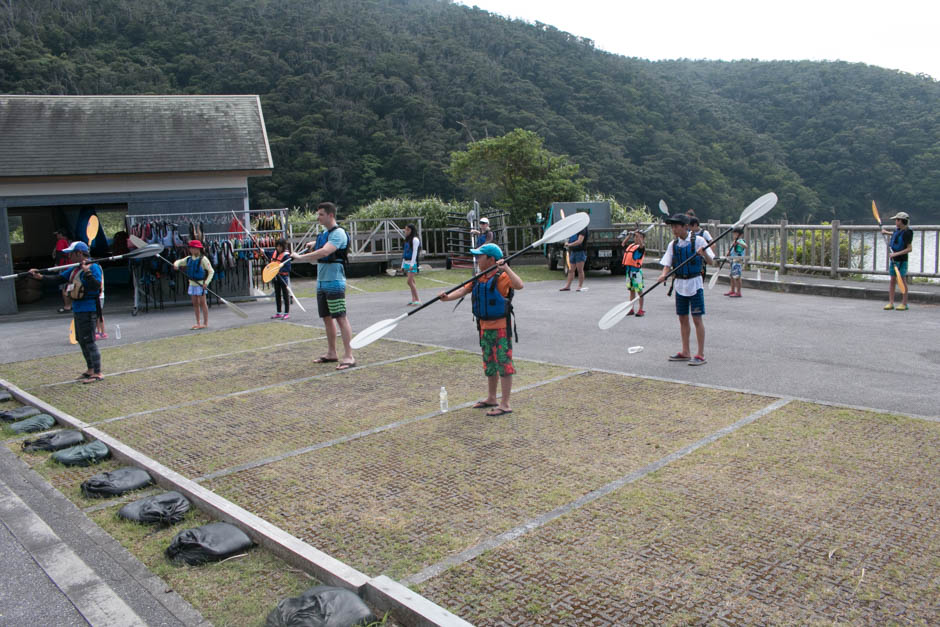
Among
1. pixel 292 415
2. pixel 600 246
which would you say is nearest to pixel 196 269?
pixel 292 415

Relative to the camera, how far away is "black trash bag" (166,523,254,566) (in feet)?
14.2

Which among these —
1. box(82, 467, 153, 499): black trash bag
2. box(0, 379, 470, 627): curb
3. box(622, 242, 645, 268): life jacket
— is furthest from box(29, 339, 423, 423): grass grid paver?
box(622, 242, 645, 268): life jacket

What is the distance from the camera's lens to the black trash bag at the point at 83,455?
6.28 meters

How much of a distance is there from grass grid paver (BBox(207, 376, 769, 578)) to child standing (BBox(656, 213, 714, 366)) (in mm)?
1627

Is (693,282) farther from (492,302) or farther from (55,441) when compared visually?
(55,441)

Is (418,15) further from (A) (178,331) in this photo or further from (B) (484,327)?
(B) (484,327)

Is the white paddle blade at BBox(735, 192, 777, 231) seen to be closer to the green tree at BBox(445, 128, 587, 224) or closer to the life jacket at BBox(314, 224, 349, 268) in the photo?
the life jacket at BBox(314, 224, 349, 268)

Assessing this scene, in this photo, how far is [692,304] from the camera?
9000 mm

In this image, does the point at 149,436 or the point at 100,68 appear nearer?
the point at 149,436

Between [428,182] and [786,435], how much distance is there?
41.3 meters

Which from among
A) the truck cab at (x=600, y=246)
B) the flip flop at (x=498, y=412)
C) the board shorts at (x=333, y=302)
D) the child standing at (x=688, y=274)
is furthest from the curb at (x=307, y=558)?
the truck cab at (x=600, y=246)

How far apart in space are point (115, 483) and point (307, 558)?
242 centimetres

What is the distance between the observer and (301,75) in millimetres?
50031

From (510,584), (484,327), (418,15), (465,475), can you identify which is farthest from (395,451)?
(418,15)
